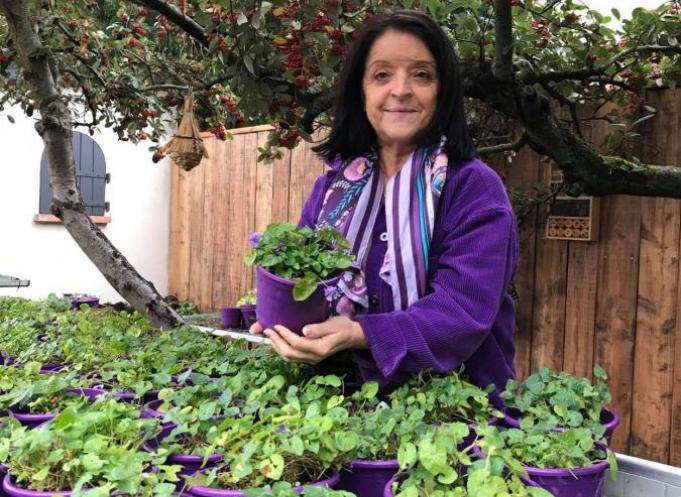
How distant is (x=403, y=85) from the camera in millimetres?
1224

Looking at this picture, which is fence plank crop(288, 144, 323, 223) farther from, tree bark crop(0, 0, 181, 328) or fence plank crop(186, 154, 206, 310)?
tree bark crop(0, 0, 181, 328)

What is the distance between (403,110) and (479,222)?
0.88 ft

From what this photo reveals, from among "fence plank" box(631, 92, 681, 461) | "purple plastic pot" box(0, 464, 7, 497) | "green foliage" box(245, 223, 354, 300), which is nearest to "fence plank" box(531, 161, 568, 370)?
"fence plank" box(631, 92, 681, 461)

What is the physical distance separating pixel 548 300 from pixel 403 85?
2.04 meters

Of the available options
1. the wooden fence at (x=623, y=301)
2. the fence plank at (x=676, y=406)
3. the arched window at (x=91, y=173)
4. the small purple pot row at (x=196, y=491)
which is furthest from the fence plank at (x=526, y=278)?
the arched window at (x=91, y=173)

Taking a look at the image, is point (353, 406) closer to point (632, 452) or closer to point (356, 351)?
point (356, 351)

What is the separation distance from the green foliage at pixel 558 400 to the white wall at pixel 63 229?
4.91m

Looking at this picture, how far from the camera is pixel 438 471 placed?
2.62ft

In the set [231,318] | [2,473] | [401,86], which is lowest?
[231,318]

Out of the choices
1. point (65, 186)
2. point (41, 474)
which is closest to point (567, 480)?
point (41, 474)

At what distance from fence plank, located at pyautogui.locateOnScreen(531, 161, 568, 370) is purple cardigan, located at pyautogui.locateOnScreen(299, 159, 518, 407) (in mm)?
1859

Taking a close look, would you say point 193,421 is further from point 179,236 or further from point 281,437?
point 179,236

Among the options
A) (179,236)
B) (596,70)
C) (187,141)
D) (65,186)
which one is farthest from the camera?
(179,236)

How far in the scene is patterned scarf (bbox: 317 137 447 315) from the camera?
1.15 m
